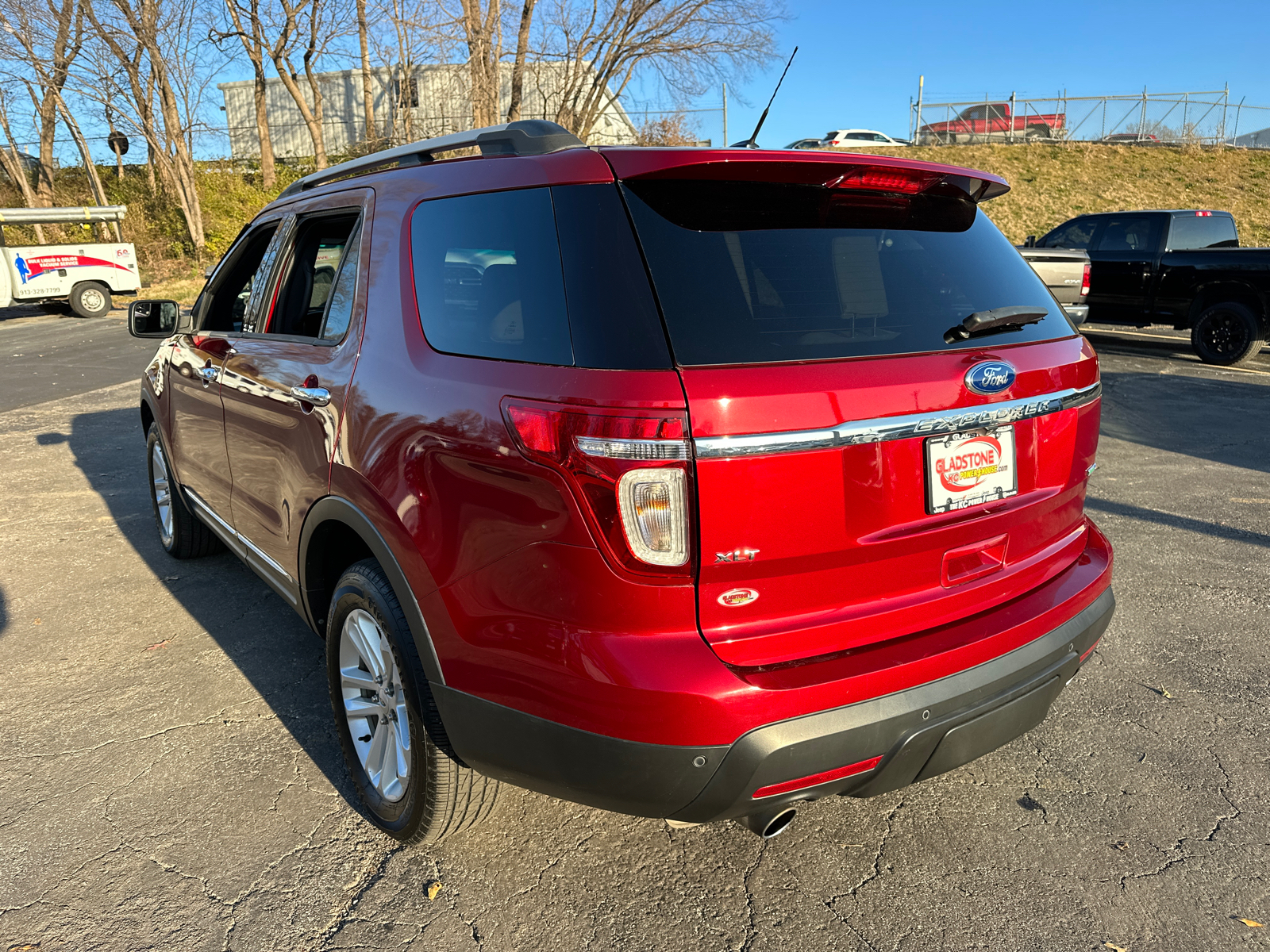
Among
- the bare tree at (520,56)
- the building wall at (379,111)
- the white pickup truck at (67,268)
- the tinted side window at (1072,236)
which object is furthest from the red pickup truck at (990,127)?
the white pickup truck at (67,268)

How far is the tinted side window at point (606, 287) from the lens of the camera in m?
1.83

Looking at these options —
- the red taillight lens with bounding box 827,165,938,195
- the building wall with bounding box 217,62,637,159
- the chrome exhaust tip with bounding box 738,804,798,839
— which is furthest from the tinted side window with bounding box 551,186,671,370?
the building wall with bounding box 217,62,637,159

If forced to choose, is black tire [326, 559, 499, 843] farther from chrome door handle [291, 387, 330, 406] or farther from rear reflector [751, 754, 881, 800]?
rear reflector [751, 754, 881, 800]

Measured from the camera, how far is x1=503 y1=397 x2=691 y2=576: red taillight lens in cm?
176

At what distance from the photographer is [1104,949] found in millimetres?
2168

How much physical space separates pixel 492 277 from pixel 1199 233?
44.6ft

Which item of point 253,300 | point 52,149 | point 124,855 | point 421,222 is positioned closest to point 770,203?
point 421,222

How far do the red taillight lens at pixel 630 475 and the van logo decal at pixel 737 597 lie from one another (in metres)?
0.10

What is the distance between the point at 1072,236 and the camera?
13.6 m

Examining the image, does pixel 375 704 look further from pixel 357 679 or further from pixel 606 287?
pixel 606 287

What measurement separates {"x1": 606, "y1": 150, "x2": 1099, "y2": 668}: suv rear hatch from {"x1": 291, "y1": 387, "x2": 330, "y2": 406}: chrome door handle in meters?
1.17

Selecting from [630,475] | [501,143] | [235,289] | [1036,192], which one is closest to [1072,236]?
[235,289]

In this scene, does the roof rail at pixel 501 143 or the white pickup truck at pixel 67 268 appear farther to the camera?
the white pickup truck at pixel 67 268

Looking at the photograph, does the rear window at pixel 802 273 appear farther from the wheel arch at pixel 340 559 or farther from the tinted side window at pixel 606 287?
the wheel arch at pixel 340 559
